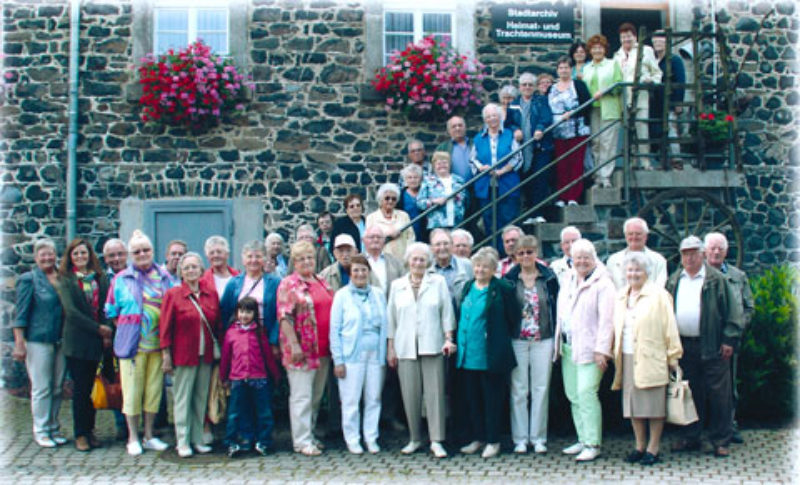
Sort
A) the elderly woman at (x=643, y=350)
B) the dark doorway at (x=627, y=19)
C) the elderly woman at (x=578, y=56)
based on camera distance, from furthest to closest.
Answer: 1. the dark doorway at (x=627, y=19)
2. the elderly woman at (x=578, y=56)
3. the elderly woman at (x=643, y=350)

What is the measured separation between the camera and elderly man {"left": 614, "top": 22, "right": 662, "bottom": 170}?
923 centimetres

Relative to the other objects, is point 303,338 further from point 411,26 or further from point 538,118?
point 411,26

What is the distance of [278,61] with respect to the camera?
10430 mm

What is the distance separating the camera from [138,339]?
6805 millimetres

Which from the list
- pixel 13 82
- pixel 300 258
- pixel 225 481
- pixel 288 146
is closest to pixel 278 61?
pixel 288 146

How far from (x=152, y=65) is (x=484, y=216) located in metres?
4.24

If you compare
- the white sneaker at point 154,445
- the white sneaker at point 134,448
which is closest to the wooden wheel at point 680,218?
the white sneaker at point 154,445

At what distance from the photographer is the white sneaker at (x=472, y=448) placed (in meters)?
6.76

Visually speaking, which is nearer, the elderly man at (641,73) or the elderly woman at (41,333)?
the elderly woman at (41,333)

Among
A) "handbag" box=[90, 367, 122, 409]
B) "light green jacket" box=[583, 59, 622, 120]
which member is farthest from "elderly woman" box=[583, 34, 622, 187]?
"handbag" box=[90, 367, 122, 409]

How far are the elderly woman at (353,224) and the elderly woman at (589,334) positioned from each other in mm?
2433

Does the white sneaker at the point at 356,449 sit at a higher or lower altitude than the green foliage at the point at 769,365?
lower

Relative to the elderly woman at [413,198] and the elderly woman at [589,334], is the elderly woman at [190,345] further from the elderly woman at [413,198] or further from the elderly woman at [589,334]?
the elderly woman at [589,334]

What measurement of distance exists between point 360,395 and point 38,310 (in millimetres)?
2698
